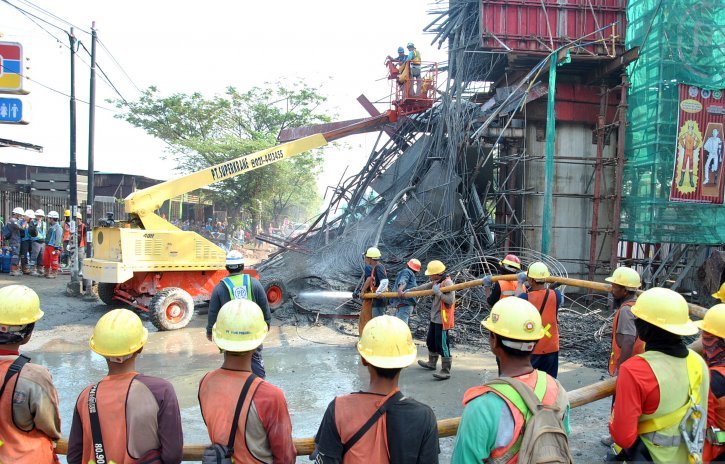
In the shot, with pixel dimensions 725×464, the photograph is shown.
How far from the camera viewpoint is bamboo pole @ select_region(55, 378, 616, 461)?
108 inches

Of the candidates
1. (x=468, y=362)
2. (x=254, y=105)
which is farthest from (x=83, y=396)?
(x=254, y=105)

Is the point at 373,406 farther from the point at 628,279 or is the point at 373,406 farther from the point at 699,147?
the point at 699,147

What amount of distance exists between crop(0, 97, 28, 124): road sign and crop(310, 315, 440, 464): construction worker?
812 centimetres

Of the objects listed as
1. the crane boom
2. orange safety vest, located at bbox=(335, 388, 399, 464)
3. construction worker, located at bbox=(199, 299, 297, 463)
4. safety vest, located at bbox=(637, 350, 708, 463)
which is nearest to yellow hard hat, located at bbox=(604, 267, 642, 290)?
safety vest, located at bbox=(637, 350, 708, 463)

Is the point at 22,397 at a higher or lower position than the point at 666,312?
lower

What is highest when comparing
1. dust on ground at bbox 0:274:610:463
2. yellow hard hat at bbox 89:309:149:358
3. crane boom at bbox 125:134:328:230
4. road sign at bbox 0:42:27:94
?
road sign at bbox 0:42:27:94

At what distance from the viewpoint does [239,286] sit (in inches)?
204

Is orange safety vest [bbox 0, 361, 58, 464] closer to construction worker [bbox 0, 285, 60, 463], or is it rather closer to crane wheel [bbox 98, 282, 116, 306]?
construction worker [bbox 0, 285, 60, 463]

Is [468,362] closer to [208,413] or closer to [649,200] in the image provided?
[208,413]

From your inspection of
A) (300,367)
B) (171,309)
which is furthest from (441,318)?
(171,309)

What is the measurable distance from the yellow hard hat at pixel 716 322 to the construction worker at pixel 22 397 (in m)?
3.62

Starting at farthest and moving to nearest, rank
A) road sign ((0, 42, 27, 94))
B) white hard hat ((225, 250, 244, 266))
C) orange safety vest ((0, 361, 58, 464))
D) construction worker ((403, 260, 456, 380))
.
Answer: road sign ((0, 42, 27, 94)) < construction worker ((403, 260, 456, 380)) < white hard hat ((225, 250, 244, 266)) < orange safety vest ((0, 361, 58, 464))

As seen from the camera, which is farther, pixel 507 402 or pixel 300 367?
pixel 300 367

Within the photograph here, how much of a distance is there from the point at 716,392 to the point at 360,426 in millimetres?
2039
